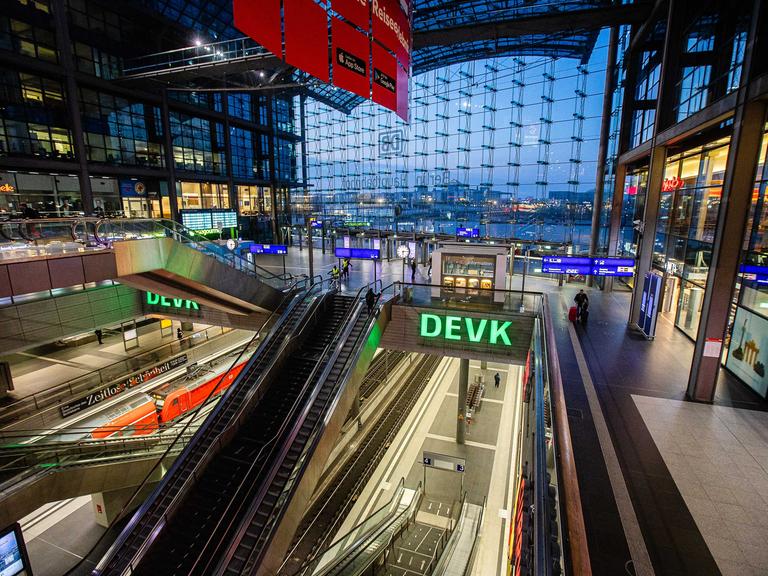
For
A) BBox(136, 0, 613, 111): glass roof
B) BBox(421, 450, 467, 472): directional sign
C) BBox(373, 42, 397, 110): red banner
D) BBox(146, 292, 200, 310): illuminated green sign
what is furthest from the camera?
BBox(136, 0, 613, 111): glass roof

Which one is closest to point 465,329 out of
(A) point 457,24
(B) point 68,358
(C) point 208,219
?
(B) point 68,358

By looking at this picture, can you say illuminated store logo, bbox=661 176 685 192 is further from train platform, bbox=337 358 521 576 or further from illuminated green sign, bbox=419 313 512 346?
train platform, bbox=337 358 521 576

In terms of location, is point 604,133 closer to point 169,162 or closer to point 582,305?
point 582,305

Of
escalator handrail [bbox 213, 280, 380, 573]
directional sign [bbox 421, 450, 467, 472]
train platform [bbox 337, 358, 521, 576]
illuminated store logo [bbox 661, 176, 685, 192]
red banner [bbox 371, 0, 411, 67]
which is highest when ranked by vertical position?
red banner [bbox 371, 0, 411, 67]

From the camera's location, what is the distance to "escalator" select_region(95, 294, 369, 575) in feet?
21.9

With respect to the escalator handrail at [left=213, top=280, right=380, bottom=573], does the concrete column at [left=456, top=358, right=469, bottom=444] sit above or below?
below

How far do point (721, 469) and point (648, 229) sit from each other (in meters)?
9.06

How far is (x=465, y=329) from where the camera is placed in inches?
459

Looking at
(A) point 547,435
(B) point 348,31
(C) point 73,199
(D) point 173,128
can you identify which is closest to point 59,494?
(A) point 547,435

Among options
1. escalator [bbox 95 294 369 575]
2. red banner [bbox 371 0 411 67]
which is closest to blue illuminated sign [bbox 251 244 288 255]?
escalator [bbox 95 294 369 575]

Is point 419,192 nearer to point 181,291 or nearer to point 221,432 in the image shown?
point 181,291

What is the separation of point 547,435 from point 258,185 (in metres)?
32.6

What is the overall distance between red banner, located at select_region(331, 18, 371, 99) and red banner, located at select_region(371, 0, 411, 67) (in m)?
0.46

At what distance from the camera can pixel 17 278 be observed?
7.02 metres
